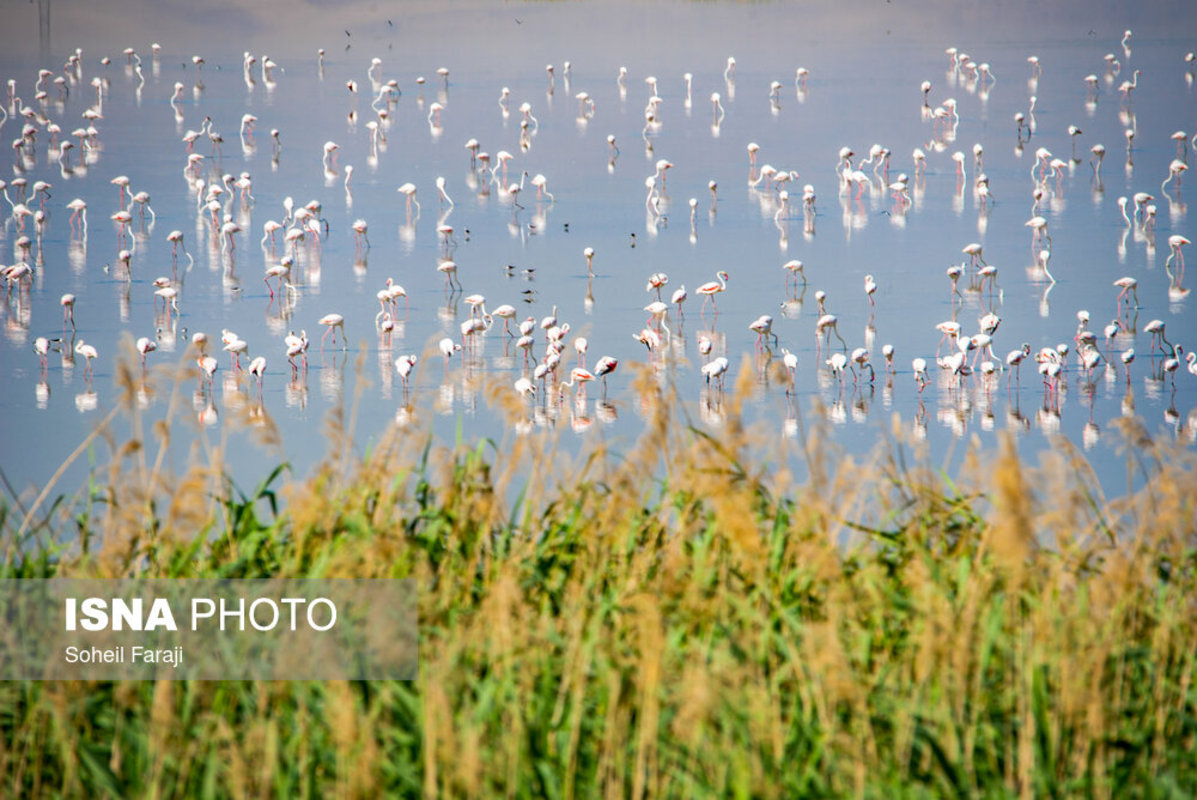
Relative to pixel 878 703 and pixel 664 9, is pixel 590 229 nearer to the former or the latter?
pixel 878 703

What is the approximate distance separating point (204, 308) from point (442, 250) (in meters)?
1.90

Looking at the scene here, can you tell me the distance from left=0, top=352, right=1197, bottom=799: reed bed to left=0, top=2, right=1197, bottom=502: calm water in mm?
325

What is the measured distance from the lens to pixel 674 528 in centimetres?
323

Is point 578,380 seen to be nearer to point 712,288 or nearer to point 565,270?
point 712,288

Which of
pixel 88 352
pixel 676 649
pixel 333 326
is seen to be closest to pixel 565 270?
pixel 333 326

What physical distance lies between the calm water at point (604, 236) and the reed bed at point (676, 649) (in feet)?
1.07

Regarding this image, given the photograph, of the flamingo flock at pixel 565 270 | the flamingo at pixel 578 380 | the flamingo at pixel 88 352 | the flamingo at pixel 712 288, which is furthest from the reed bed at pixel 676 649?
the flamingo at pixel 712 288

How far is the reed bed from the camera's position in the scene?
84.3 inches
